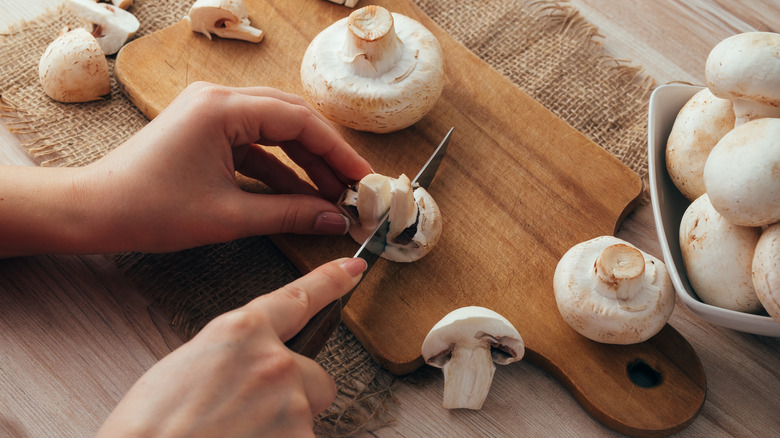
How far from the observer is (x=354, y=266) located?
107 cm

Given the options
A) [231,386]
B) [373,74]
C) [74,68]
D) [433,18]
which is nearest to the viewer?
[231,386]

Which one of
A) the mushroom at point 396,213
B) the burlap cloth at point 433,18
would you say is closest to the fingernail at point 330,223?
the mushroom at point 396,213

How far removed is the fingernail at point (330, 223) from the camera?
1228 mm

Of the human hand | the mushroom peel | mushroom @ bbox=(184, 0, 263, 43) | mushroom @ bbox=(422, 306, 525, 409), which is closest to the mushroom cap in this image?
mushroom @ bbox=(422, 306, 525, 409)

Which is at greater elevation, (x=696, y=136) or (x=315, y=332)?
(x=696, y=136)

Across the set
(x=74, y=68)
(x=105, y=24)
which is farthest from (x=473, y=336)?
(x=105, y=24)

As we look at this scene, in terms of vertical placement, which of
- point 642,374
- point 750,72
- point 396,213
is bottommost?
point 642,374

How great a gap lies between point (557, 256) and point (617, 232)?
187mm

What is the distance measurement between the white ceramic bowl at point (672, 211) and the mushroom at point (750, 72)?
19 centimetres

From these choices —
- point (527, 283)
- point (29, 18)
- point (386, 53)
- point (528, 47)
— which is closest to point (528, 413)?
point (527, 283)

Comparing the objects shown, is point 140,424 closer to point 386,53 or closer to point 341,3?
point 386,53

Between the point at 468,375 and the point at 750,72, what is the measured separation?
673 mm

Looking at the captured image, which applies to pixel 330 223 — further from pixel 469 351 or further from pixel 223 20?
pixel 223 20

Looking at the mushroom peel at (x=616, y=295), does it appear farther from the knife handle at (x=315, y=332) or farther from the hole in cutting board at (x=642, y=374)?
the knife handle at (x=315, y=332)
